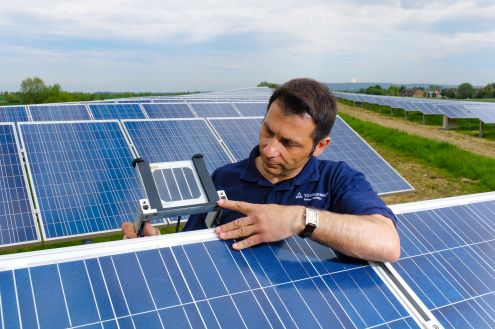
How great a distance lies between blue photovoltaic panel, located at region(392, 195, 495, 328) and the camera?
3.03 m

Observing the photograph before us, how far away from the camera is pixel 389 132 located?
27.8 meters

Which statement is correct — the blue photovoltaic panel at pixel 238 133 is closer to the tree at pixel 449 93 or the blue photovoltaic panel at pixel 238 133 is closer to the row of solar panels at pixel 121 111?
the row of solar panels at pixel 121 111

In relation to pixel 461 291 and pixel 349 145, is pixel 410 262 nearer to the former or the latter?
pixel 461 291

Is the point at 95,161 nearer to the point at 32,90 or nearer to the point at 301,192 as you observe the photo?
the point at 301,192

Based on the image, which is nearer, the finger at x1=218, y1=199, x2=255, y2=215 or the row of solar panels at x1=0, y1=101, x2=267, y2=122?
the finger at x1=218, y1=199, x2=255, y2=215

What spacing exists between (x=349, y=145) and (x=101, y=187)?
6283 millimetres

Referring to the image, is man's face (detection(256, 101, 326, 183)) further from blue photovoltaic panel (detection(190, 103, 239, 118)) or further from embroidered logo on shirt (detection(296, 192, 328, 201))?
blue photovoltaic panel (detection(190, 103, 239, 118))

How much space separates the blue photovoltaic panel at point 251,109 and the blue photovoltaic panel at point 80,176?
6.87 metres

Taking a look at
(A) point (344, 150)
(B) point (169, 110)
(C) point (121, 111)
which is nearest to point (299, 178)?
(A) point (344, 150)

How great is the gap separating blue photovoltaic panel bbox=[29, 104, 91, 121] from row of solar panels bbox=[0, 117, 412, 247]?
6.26 metres

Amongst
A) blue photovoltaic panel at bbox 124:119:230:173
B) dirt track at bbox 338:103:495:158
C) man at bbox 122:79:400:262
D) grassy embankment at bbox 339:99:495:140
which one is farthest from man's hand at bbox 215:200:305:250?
grassy embankment at bbox 339:99:495:140

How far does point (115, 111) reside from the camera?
15516 mm

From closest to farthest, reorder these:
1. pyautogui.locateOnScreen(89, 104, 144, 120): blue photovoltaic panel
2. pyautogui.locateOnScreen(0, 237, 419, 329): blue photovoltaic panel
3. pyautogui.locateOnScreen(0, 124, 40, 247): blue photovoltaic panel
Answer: pyautogui.locateOnScreen(0, 237, 419, 329): blue photovoltaic panel → pyautogui.locateOnScreen(0, 124, 40, 247): blue photovoltaic panel → pyautogui.locateOnScreen(89, 104, 144, 120): blue photovoltaic panel

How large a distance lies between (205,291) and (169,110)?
13.0 m
